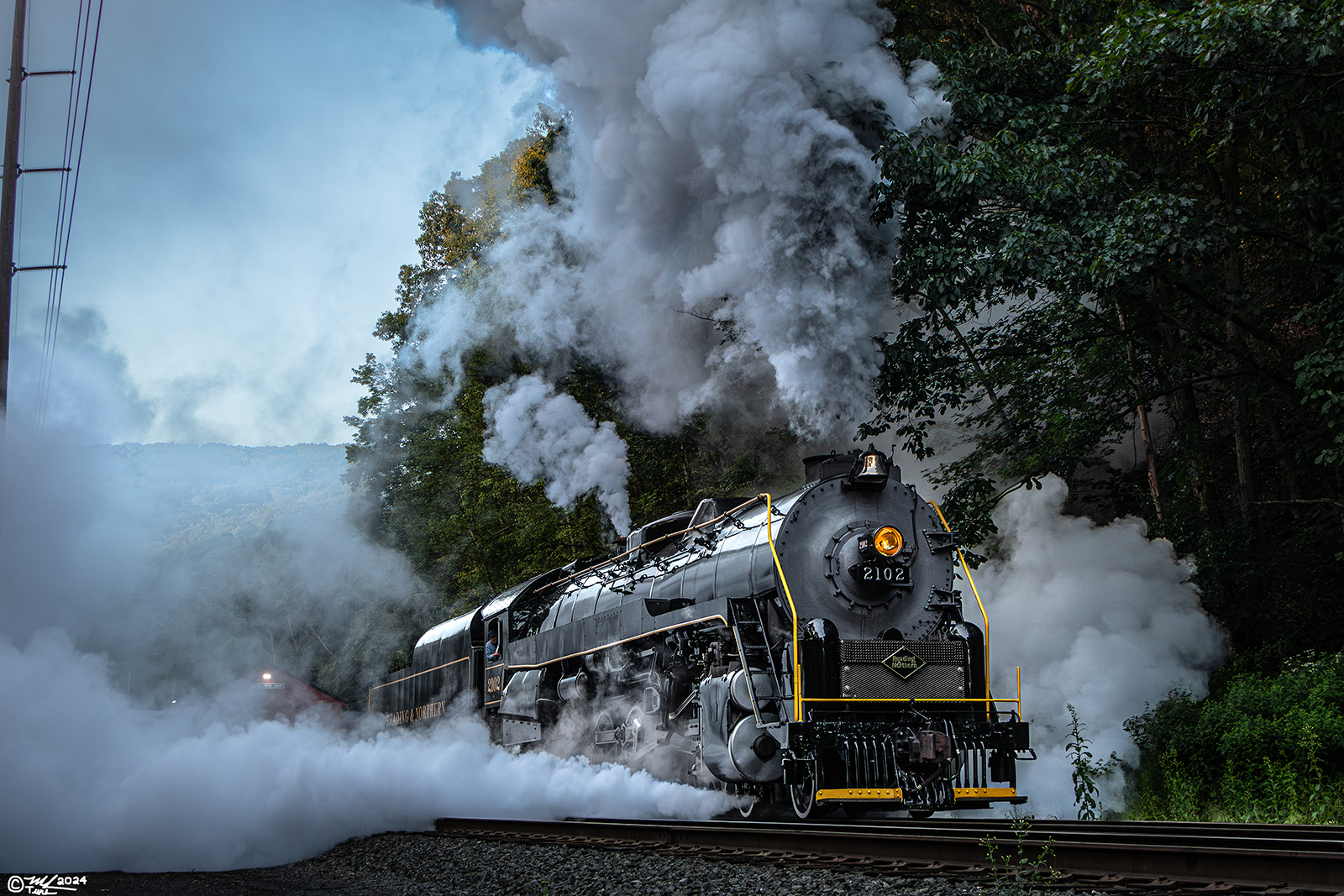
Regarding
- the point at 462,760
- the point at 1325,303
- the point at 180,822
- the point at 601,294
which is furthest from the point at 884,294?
the point at 180,822

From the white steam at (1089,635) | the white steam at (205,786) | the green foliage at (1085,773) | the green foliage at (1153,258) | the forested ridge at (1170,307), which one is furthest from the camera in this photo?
the white steam at (1089,635)

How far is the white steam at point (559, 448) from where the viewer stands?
1700 cm

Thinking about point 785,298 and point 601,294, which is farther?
point 601,294

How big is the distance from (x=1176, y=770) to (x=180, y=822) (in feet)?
32.9

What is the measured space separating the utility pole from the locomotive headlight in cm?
857

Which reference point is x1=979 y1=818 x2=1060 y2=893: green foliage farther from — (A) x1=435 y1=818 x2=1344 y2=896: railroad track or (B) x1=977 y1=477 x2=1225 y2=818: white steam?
(B) x1=977 y1=477 x2=1225 y2=818: white steam

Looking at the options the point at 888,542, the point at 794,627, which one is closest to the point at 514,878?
the point at 794,627

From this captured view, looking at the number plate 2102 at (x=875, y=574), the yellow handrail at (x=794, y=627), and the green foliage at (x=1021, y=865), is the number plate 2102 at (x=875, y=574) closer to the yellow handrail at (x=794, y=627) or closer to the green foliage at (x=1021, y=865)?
the yellow handrail at (x=794, y=627)

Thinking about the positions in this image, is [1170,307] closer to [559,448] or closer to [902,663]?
[902,663]

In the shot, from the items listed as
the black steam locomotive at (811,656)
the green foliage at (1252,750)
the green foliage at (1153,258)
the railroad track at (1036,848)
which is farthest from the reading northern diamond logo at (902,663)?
the green foliage at (1153,258)

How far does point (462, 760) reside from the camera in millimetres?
13078

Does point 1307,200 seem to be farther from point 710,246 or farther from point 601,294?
point 601,294

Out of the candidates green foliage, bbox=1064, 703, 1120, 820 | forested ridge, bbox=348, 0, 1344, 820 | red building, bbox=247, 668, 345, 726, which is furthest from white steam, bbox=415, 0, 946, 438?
red building, bbox=247, 668, 345, 726

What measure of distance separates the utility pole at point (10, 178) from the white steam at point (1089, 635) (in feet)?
39.3
